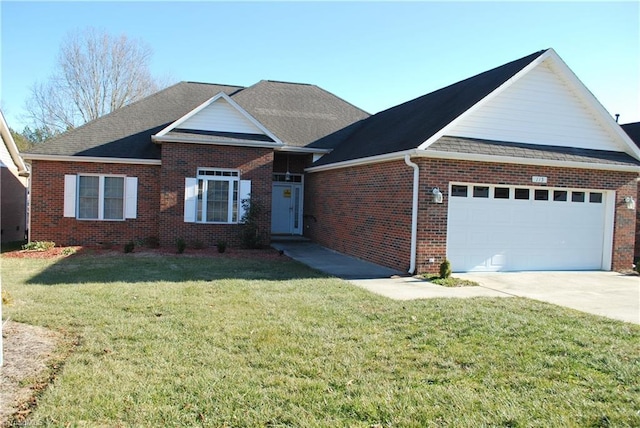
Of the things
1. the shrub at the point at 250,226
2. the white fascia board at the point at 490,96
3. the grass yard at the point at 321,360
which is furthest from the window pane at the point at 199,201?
the white fascia board at the point at 490,96

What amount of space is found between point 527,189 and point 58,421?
11.7 metres

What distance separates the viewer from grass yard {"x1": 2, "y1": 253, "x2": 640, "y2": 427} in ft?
13.3

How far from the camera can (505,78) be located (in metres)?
12.3

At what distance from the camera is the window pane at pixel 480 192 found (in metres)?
12.0

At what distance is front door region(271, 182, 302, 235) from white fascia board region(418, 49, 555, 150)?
9077 mm

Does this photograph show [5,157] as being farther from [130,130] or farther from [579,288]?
[579,288]

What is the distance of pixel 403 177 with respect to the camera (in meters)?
11.9

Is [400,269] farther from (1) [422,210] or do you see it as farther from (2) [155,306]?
(2) [155,306]

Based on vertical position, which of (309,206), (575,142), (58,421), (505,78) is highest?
(505,78)

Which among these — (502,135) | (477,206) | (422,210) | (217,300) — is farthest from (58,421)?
(502,135)

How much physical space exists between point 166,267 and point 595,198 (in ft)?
38.0

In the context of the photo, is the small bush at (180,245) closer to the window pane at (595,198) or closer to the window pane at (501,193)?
the window pane at (501,193)

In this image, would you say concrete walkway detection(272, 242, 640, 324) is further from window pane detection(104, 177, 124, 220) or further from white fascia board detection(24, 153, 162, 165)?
window pane detection(104, 177, 124, 220)

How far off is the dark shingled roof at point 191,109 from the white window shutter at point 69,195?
83 centimetres
